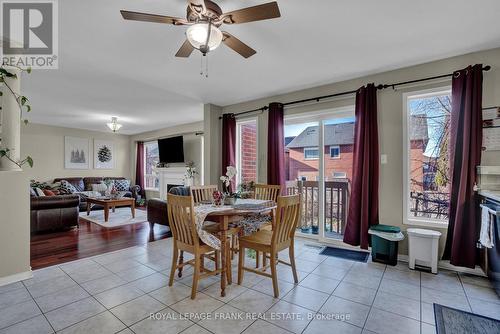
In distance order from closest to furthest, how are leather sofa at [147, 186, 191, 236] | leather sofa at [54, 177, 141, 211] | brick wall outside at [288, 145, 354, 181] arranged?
brick wall outside at [288, 145, 354, 181] → leather sofa at [147, 186, 191, 236] → leather sofa at [54, 177, 141, 211]

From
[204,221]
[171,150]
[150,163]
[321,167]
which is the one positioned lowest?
[204,221]

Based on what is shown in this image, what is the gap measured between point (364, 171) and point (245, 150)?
2.35m

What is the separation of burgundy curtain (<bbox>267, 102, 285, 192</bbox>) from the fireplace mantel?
3552 millimetres

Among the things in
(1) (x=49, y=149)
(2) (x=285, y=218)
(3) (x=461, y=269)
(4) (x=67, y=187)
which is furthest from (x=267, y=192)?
(1) (x=49, y=149)

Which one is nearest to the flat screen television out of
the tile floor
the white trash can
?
the tile floor

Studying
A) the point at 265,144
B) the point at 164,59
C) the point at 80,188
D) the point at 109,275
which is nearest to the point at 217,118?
the point at 265,144

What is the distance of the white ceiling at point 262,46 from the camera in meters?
2.02

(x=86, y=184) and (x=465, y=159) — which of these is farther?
(x=86, y=184)

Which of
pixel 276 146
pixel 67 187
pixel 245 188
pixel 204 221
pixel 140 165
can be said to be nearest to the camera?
pixel 204 221

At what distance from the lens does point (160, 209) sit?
14.1 feet

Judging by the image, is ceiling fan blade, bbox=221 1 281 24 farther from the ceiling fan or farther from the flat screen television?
the flat screen television

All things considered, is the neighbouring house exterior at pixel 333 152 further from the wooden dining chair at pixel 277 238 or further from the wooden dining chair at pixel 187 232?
the wooden dining chair at pixel 187 232

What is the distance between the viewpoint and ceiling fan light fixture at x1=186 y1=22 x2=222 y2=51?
69.9 inches

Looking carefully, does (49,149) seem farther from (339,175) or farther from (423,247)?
(423,247)
